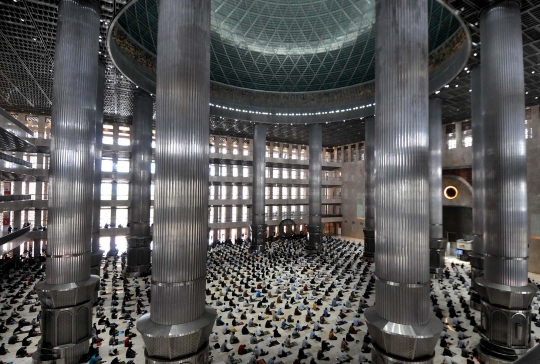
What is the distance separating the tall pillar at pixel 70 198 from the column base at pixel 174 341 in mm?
4521

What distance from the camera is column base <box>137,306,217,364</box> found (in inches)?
270

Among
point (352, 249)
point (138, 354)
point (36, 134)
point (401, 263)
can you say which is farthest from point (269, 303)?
point (36, 134)

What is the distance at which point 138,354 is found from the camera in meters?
10.5

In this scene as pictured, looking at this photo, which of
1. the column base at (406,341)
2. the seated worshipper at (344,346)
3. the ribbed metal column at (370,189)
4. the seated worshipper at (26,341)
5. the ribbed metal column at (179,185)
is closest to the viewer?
the column base at (406,341)

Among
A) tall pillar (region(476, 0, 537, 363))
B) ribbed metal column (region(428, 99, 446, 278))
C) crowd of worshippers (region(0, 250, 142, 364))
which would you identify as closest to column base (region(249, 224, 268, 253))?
crowd of worshippers (region(0, 250, 142, 364))

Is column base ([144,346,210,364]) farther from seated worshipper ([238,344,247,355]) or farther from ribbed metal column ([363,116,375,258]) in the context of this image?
ribbed metal column ([363,116,375,258])

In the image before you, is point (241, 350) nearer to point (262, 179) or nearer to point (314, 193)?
point (262, 179)

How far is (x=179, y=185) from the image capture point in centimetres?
734

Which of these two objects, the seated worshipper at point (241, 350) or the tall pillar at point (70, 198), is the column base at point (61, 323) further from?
the seated worshipper at point (241, 350)

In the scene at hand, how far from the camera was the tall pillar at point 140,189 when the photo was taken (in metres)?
21.1

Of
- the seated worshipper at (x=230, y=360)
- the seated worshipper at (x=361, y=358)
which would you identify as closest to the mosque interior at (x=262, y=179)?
the seated worshipper at (x=361, y=358)

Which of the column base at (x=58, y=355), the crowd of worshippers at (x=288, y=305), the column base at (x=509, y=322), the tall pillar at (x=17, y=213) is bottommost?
the crowd of worshippers at (x=288, y=305)

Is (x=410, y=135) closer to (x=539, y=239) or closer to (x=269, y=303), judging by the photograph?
(x=269, y=303)

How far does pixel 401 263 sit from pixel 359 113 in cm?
2213
